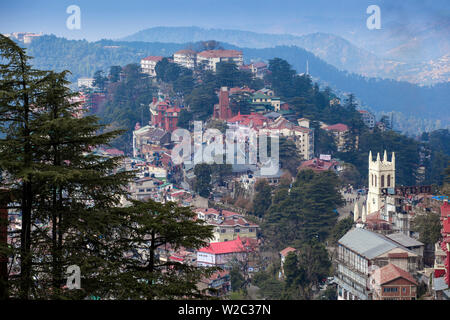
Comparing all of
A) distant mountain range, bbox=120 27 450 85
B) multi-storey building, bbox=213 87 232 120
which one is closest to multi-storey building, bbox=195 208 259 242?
multi-storey building, bbox=213 87 232 120

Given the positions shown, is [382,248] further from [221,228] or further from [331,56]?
[331,56]

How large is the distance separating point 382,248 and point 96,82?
22.1 meters

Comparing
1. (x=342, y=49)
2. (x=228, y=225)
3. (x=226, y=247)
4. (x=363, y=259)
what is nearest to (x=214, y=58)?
(x=342, y=49)

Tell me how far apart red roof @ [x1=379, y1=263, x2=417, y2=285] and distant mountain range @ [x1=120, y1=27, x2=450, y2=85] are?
1001 inches

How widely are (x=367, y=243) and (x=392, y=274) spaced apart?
1.48 m

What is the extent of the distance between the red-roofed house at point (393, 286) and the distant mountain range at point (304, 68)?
75.9 feet

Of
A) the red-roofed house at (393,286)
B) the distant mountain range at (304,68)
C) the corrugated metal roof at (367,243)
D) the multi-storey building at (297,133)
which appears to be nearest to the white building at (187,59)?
the multi-storey building at (297,133)

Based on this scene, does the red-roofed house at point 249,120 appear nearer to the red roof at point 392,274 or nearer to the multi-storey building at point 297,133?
the multi-storey building at point 297,133

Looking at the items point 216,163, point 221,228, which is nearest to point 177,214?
point 221,228

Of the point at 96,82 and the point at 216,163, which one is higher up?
the point at 96,82

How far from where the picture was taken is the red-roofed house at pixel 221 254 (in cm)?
1376

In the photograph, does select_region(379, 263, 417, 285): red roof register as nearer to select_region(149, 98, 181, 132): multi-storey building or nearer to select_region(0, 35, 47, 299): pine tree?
select_region(0, 35, 47, 299): pine tree
